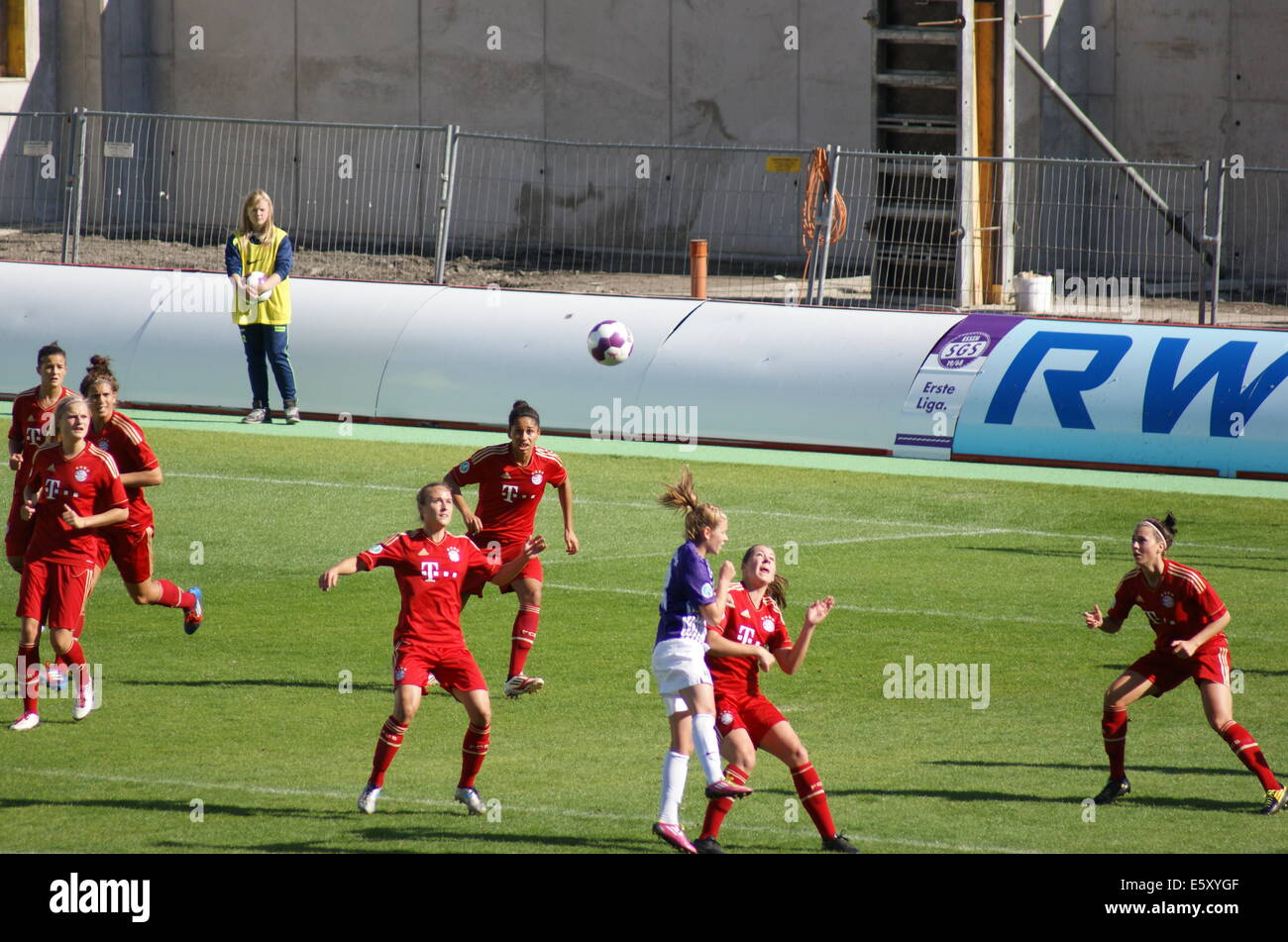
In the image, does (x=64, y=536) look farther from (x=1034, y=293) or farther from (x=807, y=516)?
(x=1034, y=293)

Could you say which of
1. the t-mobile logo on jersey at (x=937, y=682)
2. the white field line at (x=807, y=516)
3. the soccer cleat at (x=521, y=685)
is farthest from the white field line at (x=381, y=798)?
the white field line at (x=807, y=516)

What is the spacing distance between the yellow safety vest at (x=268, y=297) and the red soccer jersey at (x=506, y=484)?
9.24 m

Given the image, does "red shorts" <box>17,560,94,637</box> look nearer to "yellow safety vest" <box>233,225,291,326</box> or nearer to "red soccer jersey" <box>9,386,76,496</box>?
"red soccer jersey" <box>9,386,76,496</box>

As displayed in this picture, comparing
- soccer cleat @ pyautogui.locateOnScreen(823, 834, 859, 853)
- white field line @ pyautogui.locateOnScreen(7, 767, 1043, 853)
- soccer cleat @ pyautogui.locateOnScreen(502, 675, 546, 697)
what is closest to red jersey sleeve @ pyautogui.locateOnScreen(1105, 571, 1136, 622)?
white field line @ pyautogui.locateOnScreen(7, 767, 1043, 853)

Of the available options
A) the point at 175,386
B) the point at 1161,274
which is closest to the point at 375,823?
the point at 175,386

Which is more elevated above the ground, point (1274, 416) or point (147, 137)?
point (147, 137)

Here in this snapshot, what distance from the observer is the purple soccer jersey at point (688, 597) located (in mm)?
9227

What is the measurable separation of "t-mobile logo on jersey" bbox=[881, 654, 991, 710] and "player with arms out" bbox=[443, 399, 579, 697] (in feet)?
7.39

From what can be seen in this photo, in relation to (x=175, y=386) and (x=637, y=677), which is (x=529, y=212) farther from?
(x=637, y=677)

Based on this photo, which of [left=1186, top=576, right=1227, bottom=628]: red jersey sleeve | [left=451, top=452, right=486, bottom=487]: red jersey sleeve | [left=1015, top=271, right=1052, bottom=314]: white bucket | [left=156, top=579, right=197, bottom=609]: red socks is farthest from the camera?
[left=1015, top=271, right=1052, bottom=314]: white bucket

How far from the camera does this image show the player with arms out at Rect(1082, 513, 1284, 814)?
10.2 m

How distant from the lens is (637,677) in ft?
42.2

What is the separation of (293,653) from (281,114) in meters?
27.7

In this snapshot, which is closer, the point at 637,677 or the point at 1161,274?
the point at 637,677
